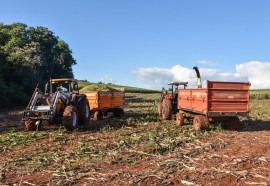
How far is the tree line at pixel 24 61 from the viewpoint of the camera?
33844 mm

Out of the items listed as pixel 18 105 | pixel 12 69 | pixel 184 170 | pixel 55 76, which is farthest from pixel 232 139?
pixel 55 76

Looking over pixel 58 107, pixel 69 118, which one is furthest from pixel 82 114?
pixel 69 118

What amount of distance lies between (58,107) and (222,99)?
727 cm

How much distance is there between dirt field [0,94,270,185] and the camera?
713 cm

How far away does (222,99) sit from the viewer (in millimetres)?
14141

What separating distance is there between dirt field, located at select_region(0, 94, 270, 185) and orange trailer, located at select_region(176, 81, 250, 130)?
2.68ft

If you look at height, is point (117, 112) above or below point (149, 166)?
above

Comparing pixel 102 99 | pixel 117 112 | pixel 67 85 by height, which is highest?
pixel 67 85

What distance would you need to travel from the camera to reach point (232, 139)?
12078 mm

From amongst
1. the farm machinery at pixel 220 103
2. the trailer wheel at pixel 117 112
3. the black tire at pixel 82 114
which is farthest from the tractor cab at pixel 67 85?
the farm machinery at pixel 220 103

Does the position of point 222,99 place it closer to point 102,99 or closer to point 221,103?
point 221,103

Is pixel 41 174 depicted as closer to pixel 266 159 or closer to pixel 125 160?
pixel 125 160

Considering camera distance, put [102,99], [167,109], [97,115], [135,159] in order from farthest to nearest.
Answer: [97,115] < [102,99] < [167,109] < [135,159]

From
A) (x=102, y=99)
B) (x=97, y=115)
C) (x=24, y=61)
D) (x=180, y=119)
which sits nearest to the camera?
(x=180, y=119)
